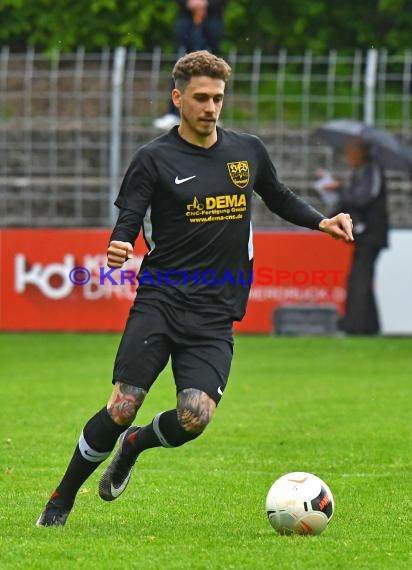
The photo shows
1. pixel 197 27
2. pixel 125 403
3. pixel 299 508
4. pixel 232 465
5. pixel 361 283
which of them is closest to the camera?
pixel 299 508

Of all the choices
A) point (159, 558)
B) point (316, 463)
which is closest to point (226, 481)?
point (316, 463)

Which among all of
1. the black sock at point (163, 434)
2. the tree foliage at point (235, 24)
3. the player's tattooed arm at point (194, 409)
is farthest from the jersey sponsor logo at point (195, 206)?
the tree foliage at point (235, 24)

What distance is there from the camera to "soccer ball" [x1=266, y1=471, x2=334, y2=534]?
262 inches

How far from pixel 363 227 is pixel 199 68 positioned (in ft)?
37.8

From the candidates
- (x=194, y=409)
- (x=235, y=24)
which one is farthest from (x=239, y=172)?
(x=235, y=24)

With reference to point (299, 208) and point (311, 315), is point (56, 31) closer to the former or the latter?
point (311, 315)

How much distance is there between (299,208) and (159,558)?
6.98ft

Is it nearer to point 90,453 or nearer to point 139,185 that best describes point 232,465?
point 90,453

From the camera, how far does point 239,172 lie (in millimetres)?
7184

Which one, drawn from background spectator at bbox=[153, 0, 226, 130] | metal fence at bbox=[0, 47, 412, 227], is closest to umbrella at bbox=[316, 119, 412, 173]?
metal fence at bbox=[0, 47, 412, 227]

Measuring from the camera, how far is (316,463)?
9250 mm

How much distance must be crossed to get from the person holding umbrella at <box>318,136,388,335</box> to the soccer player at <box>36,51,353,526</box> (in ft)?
36.3

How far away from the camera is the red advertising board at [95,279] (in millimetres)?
18547

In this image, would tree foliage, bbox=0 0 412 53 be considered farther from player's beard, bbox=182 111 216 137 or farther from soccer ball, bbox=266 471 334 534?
soccer ball, bbox=266 471 334 534
